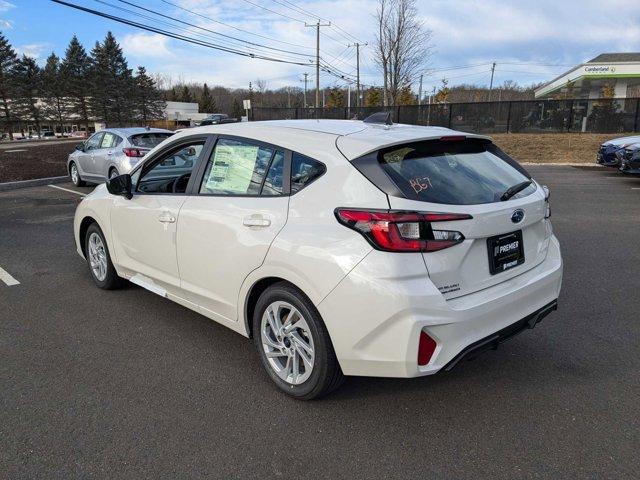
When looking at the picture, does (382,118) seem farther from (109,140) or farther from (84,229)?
(109,140)

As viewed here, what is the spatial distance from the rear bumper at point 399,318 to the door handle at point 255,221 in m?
0.68

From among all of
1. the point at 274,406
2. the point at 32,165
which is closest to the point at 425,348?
the point at 274,406

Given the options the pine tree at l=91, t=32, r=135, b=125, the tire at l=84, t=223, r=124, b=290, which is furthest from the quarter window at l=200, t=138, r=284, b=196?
the pine tree at l=91, t=32, r=135, b=125

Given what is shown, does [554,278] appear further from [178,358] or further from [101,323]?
[101,323]

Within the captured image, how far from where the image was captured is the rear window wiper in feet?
9.93

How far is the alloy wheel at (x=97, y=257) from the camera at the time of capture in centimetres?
502

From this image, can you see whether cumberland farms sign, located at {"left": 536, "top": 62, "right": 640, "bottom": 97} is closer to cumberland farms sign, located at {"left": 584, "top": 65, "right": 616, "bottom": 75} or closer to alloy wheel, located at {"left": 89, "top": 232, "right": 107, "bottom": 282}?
cumberland farms sign, located at {"left": 584, "top": 65, "right": 616, "bottom": 75}

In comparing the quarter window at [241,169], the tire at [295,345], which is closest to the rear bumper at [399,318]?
the tire at [295,345]

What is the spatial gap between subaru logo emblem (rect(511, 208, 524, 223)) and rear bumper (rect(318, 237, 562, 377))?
1.34 feet

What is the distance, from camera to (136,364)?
11.8 ft

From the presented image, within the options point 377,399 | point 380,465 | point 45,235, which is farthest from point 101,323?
point 45,235

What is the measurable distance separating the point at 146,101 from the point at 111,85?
18.2 feet

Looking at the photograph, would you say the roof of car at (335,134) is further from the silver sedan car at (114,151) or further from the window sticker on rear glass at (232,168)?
the silver sedan car at (114,151)

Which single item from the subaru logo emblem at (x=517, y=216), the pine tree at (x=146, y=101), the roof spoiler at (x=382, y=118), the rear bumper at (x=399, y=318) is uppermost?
the pine tree at (x=146, y=101)
